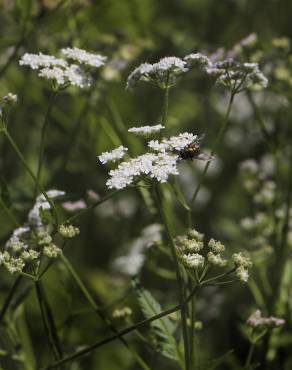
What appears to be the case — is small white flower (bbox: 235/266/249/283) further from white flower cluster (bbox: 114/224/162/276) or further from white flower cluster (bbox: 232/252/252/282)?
white flower cluster (bbox: 114/224/162/276)

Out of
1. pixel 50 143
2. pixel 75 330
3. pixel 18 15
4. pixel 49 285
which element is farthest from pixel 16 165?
pixel 18 15

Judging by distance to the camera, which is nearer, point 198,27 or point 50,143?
point 50,143

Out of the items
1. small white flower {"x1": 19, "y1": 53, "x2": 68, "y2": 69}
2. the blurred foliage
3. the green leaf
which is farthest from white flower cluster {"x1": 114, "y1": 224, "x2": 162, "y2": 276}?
small white flower {"x1": 19, "y1": 53, "x2": 68, "y2": 69}

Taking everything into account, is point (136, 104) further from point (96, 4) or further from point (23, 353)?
point (23, 353)

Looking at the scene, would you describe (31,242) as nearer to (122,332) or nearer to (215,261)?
(122,332)

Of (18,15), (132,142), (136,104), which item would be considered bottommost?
(132,142)

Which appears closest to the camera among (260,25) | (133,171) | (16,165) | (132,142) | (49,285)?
(133,171)

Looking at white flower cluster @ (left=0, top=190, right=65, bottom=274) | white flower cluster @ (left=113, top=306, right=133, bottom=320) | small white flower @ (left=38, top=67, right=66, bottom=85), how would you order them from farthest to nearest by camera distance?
white flower cluster @ (left=113, top=306, right=133, bottom=320) < small white flower @ (left=38, top=67, right=66, bottom=85) < white flower cluster @ (left=0, top=190, right=65, bottom=274)
